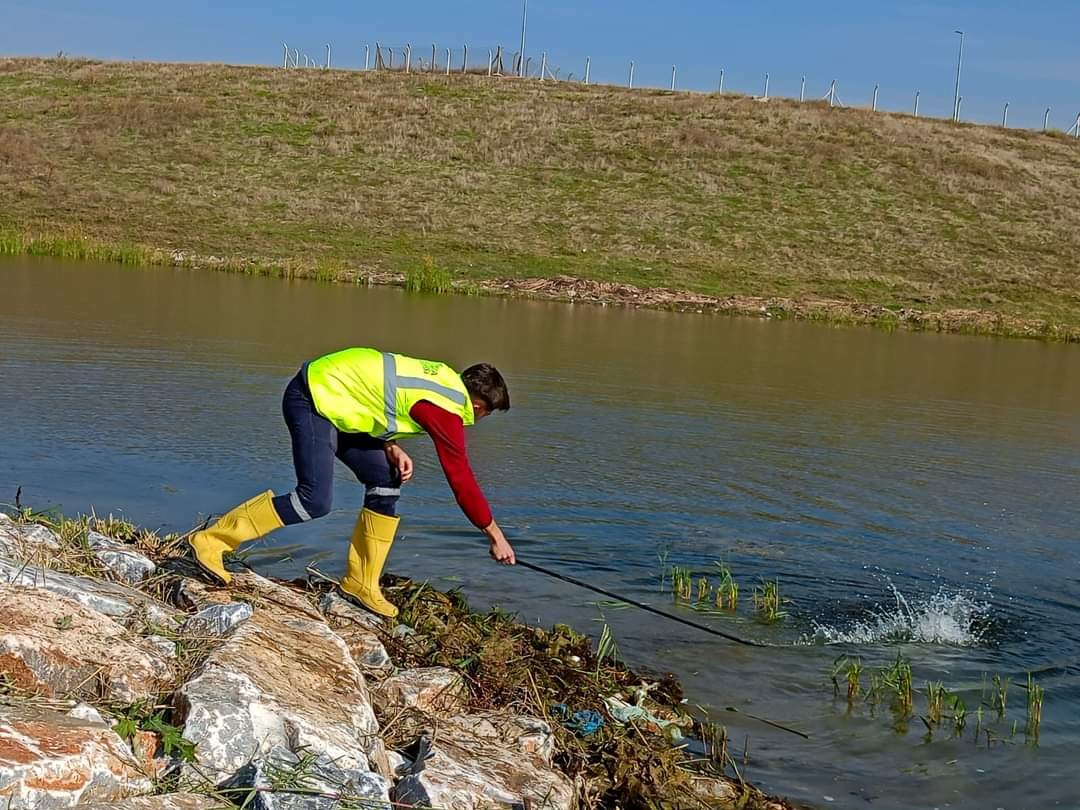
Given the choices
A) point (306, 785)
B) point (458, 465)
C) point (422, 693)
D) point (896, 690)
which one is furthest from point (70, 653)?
point (896, 690)

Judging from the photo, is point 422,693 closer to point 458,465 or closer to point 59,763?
point 458,465

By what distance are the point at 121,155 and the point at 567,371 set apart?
33.1 meters

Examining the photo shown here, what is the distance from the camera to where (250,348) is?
18094mm

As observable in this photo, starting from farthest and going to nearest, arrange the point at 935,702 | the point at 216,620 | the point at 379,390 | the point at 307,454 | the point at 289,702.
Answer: the point at 935,702 < the point at 307,454 < the point at 379,390 < the point at 216,620 < the point at 289,702

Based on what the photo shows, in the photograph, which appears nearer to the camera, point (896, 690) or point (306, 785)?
point (306, 785)

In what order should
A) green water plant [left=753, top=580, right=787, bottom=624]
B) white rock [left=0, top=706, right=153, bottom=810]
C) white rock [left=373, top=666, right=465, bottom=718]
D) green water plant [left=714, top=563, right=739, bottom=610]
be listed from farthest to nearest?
green water plant [left=714, top=563, right=739, bottom=610] < green water plant [left=753, top=580, right=787, bottom=624] < white rock [left=373, top=666, right=465, bottom=718] < white rock [left=0, top=706, right=153, bottom=810]

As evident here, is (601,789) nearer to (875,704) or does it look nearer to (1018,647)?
(875,704)

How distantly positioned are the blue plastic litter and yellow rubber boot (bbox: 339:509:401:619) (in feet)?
4.12

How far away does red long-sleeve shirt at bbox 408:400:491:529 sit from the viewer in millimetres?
6172

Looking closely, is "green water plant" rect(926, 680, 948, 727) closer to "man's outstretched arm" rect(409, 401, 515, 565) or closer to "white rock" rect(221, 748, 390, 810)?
"man's outstretched arm" rect(409, 401, 515, 565)

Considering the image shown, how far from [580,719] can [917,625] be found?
3.13 meters

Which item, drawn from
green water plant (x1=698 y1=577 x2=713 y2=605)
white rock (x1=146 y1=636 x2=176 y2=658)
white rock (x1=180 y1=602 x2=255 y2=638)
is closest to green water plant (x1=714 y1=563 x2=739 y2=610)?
green water plant (x1=698 y1=577 x2=713 y2=605)

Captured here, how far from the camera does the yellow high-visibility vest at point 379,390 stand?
632 centimetres

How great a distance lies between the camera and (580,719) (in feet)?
19.7
